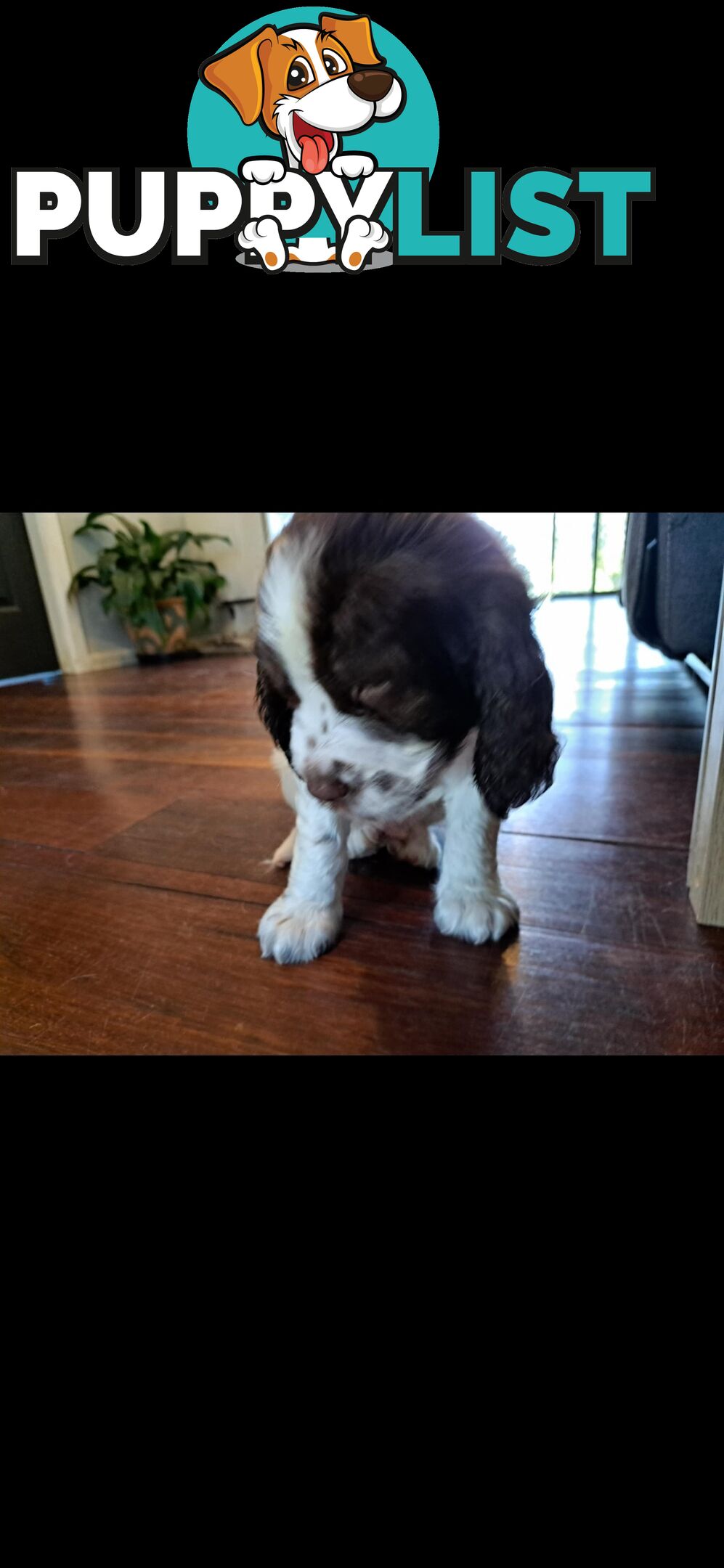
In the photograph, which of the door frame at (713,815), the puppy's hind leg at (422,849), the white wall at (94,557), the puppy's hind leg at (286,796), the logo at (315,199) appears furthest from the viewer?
the white wall at (94,557)

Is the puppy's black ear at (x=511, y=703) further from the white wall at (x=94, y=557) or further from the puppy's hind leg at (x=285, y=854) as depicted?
the white wall at (x=94, y=557)

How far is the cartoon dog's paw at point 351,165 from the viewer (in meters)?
0.81

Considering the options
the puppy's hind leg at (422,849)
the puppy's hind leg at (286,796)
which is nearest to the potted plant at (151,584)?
the puppy's hind leg at (286,796)

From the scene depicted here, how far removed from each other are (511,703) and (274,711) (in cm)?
30

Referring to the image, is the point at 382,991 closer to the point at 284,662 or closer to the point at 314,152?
the point at 284,662

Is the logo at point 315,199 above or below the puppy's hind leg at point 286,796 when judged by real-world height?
above

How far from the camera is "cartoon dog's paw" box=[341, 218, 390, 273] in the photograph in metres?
0.73

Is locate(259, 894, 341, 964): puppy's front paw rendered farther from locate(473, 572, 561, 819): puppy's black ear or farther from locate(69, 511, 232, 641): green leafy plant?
locate(69, 511, 232, 641): green leafy plant

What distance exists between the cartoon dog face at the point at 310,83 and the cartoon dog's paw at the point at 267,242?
114mm

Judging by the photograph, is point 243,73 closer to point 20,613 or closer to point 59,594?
point 20,613

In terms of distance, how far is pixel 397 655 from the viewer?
0.77m

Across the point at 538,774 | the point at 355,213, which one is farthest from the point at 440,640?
the point at 355,213

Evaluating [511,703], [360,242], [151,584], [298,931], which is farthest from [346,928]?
[151,584]

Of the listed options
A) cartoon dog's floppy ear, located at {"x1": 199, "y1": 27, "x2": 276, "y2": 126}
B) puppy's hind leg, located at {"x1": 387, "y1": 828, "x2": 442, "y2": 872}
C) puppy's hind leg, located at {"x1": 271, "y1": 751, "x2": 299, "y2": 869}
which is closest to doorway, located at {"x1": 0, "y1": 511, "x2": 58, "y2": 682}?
puppy's hind leg, located at {"x1": 271, "y1": 751, "x2": 299, "y2": 869}
